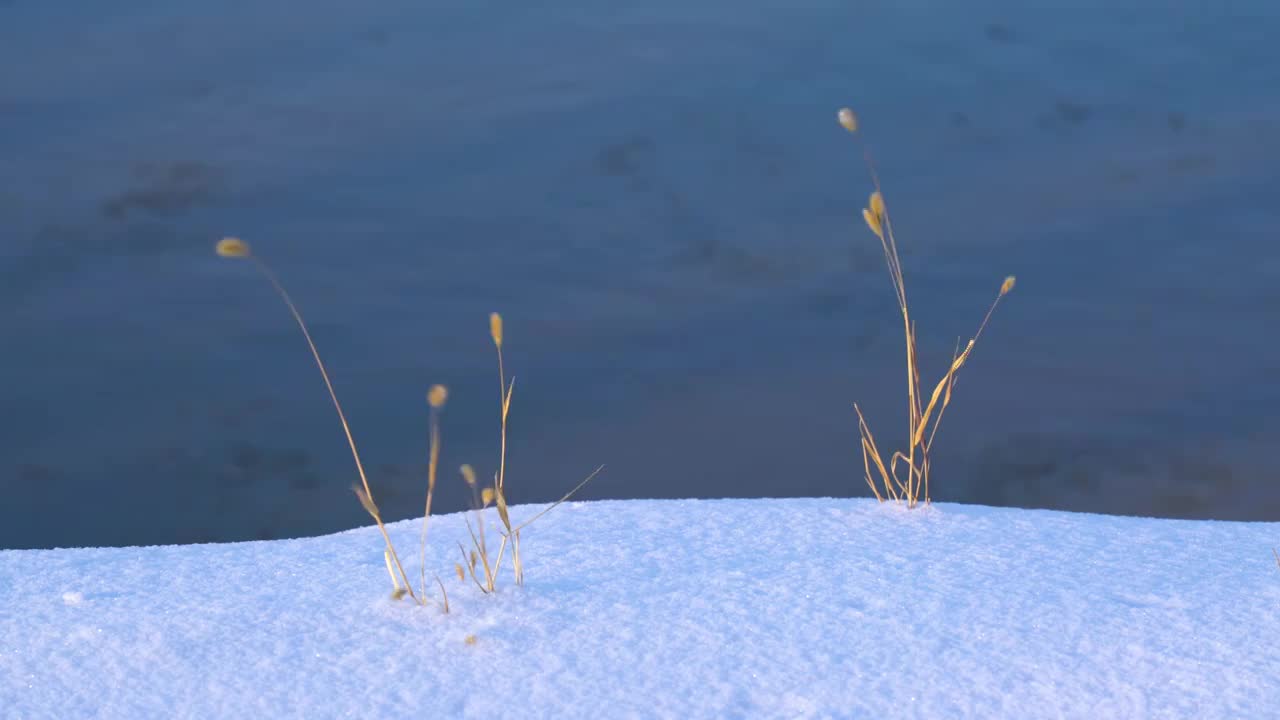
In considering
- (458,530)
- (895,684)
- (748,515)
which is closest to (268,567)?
(458,530)

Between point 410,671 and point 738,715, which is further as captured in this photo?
point 410,671

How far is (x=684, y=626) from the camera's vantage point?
67.9 inches

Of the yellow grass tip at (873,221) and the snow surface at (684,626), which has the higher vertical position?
the yellow grass tip at (873,221)

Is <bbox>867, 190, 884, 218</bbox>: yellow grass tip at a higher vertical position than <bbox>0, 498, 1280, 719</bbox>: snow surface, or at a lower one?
higher

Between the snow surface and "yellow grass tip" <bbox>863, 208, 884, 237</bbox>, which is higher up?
"yellow grass tip" <bbox>863, 208, 884, 237</bbox>

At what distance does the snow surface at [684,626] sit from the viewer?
1569mm

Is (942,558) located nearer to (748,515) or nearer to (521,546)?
(748,515)

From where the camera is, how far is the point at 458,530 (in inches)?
87.7

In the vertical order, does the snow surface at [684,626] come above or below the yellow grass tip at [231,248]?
below

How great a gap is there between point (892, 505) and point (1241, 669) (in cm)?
75

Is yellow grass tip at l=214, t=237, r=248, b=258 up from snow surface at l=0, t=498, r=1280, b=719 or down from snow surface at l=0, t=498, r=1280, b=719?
up

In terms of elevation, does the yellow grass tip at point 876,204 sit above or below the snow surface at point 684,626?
above

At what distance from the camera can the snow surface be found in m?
1.57

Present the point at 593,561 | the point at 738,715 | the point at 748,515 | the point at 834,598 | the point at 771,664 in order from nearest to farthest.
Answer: the point at 738,715, the point at 771,664, the point at 834,598, the point at 593,561, the point at 748,515
